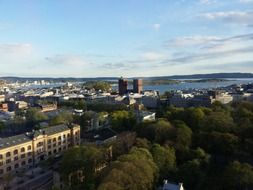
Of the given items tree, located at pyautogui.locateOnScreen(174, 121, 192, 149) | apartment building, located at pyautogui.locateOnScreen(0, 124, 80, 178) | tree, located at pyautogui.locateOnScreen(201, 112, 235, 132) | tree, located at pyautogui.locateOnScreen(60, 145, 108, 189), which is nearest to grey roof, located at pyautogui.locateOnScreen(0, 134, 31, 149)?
apartment building, located at pyautogui.locateOnScreen(0, 124, 80, 178)

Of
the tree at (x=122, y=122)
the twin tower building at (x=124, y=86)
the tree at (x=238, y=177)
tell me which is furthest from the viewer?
the twin tower building at (x=124, y=86)

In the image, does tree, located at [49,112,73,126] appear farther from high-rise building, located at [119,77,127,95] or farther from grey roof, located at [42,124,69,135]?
high-rise building, located at [119,77,127,95]

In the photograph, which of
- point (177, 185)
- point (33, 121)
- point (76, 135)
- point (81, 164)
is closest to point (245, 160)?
point (177, 185)

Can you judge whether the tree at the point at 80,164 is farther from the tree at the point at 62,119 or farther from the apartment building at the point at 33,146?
the tree at the point at 62,119

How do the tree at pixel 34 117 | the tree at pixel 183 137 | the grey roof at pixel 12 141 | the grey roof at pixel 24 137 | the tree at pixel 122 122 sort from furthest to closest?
the tree at pixel 34 117, the tree at pixel 122 122, the grey roof at pixel 24 137, the grey roof at pixel 12 141, the tree at pixel 183 137

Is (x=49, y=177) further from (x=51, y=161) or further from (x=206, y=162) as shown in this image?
(x=206, y=162)

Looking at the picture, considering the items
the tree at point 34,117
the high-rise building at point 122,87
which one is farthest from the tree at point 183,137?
the high-rise building at point 122,87

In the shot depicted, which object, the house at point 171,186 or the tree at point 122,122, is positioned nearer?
the house at point 171,186

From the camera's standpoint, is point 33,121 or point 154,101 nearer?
point 33,121
